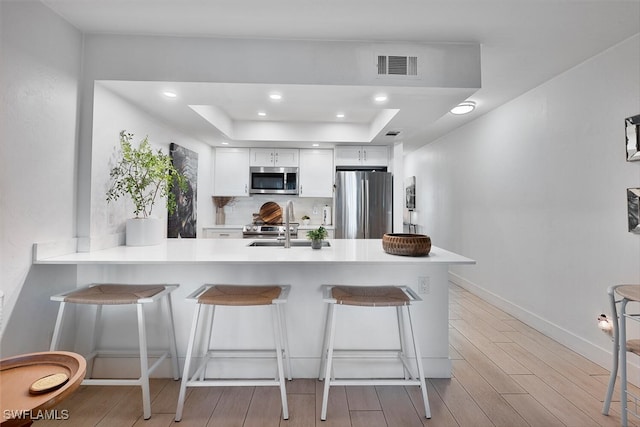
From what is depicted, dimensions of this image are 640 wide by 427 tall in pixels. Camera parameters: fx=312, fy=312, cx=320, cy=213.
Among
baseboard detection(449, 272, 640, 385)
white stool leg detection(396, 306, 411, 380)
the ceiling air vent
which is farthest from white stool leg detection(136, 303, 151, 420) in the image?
baseboard detection(449, 272, 640, 385)

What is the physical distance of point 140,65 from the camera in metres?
2.20

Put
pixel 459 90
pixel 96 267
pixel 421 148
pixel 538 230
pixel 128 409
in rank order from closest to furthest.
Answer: pixel 128 409, pixel 96 267, pixel 459 90, pixel 538 230, pixel 421 148

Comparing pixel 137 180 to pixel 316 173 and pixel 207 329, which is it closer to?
pixel 207 329

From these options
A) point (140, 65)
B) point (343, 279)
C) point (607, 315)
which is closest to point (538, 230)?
point (607, 315)

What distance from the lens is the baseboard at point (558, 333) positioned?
7.72 ft

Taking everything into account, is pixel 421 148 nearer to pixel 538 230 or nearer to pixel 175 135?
pixel 538 230

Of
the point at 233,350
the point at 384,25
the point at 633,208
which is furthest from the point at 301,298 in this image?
the point at 633,208

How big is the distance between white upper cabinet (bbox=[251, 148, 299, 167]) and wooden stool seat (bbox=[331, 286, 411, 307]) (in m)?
3.13

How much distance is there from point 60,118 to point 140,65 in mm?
622

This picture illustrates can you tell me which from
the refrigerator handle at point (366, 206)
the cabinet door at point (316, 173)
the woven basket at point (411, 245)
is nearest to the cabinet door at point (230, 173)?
the cabinet door at point (316, 173)

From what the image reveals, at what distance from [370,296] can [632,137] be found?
2.13m

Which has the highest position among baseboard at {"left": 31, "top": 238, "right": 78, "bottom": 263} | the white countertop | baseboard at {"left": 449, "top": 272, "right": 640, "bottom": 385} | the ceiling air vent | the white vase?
the ceiling air vent

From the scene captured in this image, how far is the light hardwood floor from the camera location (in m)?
1.75

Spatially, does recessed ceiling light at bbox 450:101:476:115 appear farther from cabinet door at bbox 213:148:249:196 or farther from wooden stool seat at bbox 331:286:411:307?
cabinet door at bbox 213:148:249:196
